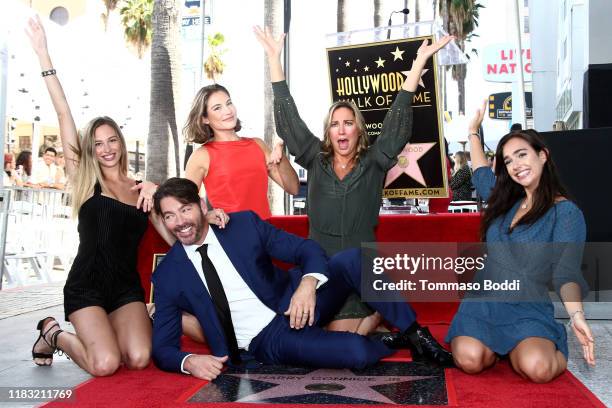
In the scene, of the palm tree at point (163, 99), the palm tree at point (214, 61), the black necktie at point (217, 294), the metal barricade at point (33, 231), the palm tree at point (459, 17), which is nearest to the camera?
the black necktie at point (217, 294)

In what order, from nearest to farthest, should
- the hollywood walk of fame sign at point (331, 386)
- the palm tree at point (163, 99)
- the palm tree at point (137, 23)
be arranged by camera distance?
the hollywood walk of fame sign at point (331, 386)
the palm tree at point (163, 99)
the palm tree at point (137, 23)

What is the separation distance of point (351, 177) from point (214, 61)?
29.8 meters

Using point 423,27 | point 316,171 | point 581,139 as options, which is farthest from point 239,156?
point 581,139

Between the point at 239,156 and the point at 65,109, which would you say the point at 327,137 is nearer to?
the point at 239,156

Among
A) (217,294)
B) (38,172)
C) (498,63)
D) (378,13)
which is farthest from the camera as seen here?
(498,63)

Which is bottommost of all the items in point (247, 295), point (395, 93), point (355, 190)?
point (247, 295)

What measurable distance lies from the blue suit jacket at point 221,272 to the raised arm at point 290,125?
759 mm

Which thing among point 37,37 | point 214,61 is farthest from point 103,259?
point 214,61

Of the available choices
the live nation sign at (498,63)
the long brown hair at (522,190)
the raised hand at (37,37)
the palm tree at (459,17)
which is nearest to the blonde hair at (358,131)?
the long brown hair at (522,190)

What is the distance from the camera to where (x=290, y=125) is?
4512 millimetres

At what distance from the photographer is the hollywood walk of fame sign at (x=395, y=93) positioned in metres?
5.12

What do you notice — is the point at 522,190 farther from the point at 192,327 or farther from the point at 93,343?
the point at 93,343

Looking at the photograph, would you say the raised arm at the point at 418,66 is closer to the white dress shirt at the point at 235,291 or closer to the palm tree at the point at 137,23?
the white dress shirt at the point at 235,291

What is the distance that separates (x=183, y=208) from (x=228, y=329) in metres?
0.71
